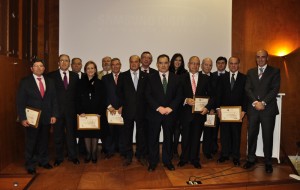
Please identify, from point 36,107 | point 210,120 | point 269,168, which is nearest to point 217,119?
point 210,120

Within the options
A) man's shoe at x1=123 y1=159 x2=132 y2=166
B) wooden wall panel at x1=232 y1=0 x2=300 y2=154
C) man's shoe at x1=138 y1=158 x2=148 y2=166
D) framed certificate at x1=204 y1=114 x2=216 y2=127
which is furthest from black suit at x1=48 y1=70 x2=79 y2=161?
wooden wall panel at x1=232 y1=0 x2=300 y2=154

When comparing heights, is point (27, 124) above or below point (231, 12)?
below

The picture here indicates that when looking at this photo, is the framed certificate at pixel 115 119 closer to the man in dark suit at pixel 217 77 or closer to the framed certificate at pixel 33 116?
the framed certificate at pixel 33 116

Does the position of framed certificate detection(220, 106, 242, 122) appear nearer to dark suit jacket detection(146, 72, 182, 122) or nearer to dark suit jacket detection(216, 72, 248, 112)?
dark suit jacket detection(216, 72, 248, 112)

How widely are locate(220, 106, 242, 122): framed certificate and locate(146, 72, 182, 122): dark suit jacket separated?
0.80m

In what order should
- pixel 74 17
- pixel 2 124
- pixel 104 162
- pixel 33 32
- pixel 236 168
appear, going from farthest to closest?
1. pixel 74 17
2. pixel 33 32
3. pixel 104 162
4. pixel 236 168
5. pixel 2 124

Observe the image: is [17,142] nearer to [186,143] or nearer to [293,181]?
[186,143]

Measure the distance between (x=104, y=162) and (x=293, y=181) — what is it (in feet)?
8.75

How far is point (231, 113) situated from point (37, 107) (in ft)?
9.15

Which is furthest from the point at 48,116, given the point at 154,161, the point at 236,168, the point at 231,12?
the point at 231,12

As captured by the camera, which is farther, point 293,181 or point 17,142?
point 17,142

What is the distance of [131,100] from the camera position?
439cm

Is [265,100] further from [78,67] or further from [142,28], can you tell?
[142,28]

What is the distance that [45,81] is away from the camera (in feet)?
13.9
